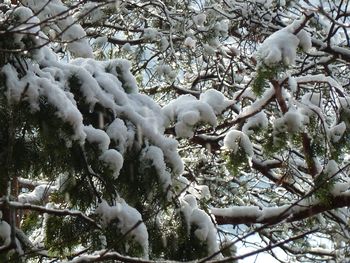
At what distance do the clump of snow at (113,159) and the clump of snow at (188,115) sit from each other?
1.67 ft

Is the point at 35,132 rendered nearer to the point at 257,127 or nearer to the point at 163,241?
the point at 163,241

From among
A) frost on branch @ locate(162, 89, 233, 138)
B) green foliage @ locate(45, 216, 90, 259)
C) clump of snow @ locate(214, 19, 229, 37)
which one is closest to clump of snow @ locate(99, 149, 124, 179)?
green foliage @ locate(45, 216, 90, 259)

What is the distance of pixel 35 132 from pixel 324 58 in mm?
3220

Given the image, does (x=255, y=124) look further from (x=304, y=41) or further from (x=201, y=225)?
(x=201, y=225)

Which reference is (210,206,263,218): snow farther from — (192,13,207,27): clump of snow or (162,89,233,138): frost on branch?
(192,13,207,27): clump of snow

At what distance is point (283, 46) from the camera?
7.88ft

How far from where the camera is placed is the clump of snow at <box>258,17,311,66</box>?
2316mm

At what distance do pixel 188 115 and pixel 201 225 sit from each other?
1.85ft

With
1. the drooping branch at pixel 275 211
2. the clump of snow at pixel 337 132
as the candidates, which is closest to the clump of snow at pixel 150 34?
the drooping branch at pixel 275 211

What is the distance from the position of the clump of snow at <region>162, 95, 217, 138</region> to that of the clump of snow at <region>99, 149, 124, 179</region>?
51cm

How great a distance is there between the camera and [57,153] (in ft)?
6.84

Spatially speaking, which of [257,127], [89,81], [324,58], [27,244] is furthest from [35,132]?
[324,58]

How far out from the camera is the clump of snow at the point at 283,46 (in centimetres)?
232

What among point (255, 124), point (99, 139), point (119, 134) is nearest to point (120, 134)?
point (119, 134)
